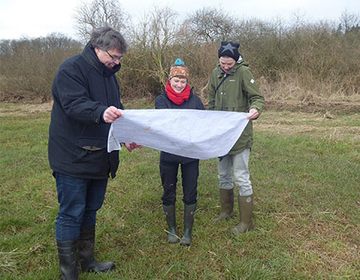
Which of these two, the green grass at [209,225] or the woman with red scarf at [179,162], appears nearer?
the green grass at [209,225]

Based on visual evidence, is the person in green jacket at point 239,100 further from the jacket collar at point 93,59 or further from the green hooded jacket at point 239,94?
the jacket collar at point 93,59

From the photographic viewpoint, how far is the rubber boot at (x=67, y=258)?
2688 millimetres

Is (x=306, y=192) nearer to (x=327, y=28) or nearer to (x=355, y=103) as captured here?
(x=355, y=103)

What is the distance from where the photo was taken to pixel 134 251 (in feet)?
11.1

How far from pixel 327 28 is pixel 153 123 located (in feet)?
63.0

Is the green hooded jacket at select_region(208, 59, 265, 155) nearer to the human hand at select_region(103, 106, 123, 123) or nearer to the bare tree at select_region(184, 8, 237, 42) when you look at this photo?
the human hand at select_region(103, 106, 123, 123)

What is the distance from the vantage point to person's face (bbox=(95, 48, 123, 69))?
259cm

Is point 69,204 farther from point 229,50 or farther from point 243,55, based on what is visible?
point 243,55

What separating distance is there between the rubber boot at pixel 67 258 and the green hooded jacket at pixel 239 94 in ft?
6.36

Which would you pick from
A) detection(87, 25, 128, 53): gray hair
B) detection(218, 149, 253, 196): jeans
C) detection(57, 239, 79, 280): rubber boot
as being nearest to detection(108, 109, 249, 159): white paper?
detection(218, 149, 253, 196): jeans

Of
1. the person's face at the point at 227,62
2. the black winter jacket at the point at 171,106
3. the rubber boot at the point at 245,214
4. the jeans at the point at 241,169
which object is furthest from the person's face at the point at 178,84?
the rubber boot at the point at 245,214

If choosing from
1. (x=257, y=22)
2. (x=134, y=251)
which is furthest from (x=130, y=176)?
(x=257, y=22)

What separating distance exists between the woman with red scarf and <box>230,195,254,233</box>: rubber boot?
592 mm

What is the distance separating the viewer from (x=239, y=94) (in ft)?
12.0
